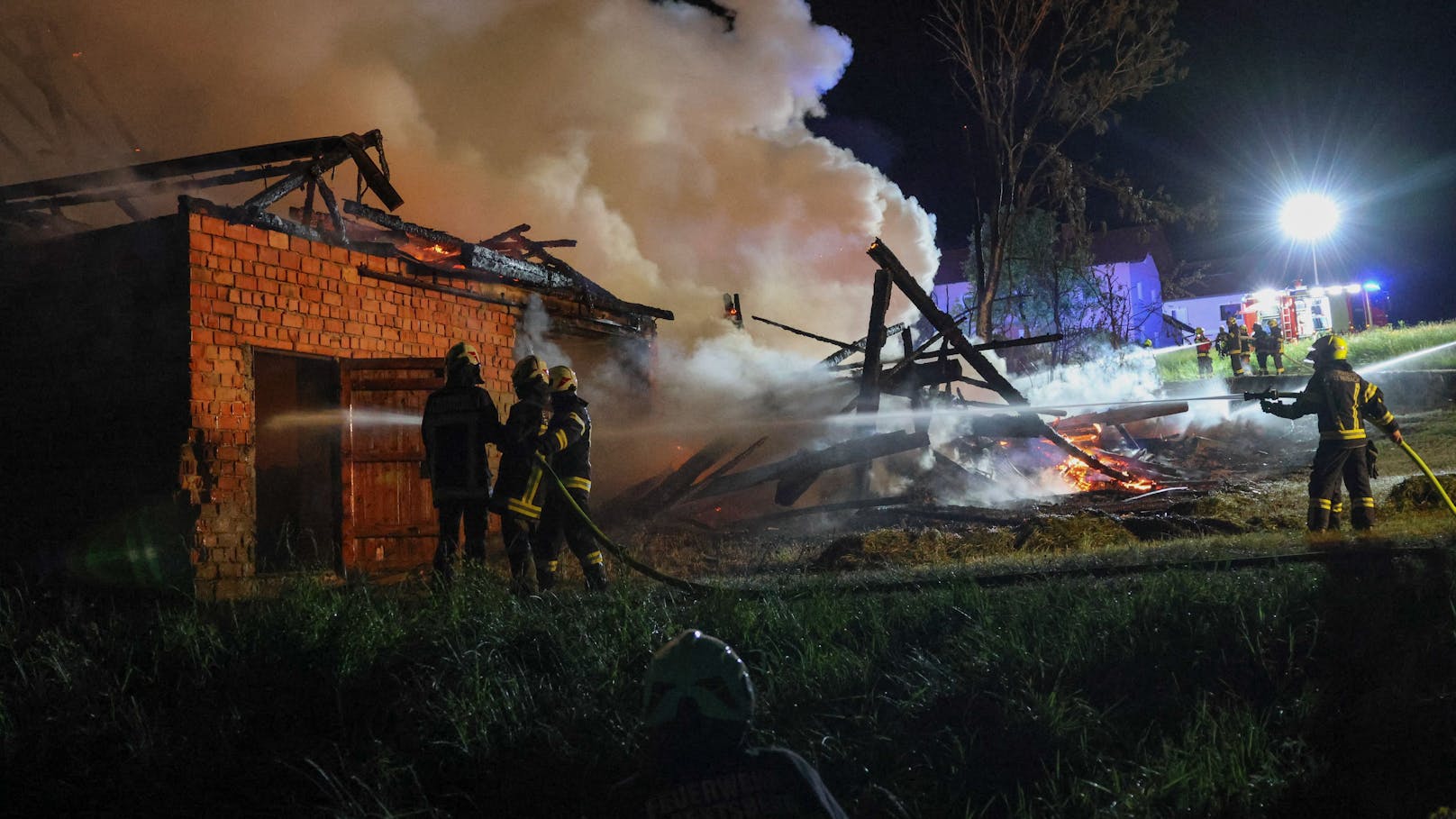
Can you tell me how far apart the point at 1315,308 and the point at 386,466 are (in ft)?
128

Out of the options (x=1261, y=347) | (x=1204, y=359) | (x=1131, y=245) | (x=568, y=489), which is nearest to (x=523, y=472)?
(x=568, y=489)

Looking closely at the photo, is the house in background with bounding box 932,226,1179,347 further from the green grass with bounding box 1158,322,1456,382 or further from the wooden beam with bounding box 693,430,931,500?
the wooden beam with bounding box 693,430,931,500

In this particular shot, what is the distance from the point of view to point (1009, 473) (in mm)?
12867

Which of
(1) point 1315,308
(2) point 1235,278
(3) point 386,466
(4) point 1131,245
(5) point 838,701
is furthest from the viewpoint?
(2) point 1235,278

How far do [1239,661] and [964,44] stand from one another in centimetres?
2023

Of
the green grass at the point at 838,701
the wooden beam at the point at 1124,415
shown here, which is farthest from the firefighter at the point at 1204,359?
the green grass at the point at 838,701

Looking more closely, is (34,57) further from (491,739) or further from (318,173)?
(491,739)

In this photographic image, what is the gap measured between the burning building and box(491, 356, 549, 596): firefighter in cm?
129

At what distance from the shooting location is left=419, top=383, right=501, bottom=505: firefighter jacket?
6.68 m

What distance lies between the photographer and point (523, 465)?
6.61 m

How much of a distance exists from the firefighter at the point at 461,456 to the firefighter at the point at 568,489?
45cm

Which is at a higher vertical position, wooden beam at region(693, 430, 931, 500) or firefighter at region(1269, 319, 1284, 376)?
firefighter at region(1269, 319, 1284, 376)

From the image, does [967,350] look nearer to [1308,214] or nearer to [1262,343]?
[1262,343]

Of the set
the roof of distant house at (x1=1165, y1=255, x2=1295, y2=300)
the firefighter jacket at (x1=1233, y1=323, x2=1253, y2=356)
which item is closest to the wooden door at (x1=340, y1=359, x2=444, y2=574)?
the firefighter jacket at (x1=1233, y1=323, x2=1253, y2=356)
